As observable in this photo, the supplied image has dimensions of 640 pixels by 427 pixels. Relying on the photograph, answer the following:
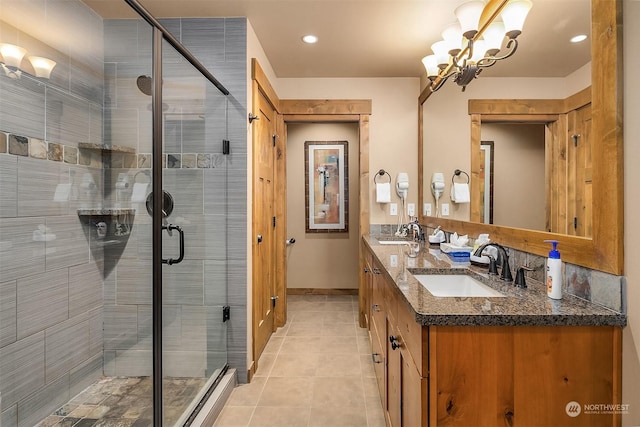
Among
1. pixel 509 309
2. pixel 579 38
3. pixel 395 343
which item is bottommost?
pixel 395 343

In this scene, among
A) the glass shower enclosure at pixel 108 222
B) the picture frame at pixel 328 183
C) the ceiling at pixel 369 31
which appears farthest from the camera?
the picture frame at pixel 328 183

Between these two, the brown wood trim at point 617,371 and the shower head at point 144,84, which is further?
the shower head at point 144,84

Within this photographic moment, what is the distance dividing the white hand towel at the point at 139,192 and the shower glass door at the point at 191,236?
156 mm

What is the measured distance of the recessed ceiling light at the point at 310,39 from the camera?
2571 millimetres

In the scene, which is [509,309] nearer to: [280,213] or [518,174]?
[518,174]

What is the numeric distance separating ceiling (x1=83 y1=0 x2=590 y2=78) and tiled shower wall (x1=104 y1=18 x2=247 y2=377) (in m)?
0.18

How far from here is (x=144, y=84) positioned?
1912 mm

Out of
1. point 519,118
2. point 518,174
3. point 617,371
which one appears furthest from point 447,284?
point 519,118

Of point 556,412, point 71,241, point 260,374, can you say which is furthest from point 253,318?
point 556,412

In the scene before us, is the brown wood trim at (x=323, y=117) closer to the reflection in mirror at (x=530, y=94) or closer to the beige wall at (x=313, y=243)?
the beige wall at (x=313, y=243)

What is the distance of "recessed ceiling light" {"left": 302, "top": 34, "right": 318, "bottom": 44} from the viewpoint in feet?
8.43

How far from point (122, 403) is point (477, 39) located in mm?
3027

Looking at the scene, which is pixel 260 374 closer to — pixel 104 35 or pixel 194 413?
pixel 194 413

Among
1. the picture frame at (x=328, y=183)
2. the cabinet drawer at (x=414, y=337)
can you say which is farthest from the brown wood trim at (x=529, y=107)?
the picture frame at (x=328, y=183)
